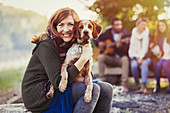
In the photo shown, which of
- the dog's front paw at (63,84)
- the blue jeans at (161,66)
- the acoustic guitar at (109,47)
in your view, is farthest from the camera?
the acoustic guitar at (109,47)

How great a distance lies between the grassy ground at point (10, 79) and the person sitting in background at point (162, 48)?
3869 mm

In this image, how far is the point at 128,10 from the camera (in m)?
6.63

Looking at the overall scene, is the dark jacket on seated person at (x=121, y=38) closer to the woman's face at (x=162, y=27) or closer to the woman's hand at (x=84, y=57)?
the woman's face at (x=162, y=27)

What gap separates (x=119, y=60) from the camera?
240 inches

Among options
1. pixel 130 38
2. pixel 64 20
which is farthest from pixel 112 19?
pixel 64 20

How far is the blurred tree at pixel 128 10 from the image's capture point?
631 centimetres

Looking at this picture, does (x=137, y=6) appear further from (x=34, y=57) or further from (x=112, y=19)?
(x=34, y=57)

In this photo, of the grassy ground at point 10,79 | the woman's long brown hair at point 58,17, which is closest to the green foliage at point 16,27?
the grassy ground at point 10,79

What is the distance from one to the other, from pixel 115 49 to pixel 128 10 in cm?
132

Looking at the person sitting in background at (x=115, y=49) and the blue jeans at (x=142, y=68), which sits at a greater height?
the person sitting in background at (x=115, y=49)

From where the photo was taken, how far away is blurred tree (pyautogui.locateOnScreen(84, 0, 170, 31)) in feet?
20.7

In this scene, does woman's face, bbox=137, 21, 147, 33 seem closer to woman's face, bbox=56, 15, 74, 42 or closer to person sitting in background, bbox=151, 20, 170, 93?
person sitting in background, bbox=151, 20, 170, 93

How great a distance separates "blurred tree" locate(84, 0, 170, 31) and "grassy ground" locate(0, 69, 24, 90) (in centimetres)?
301

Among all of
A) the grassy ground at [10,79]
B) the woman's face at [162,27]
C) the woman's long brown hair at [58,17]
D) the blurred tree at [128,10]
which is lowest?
the grassy ground at [10,79]
